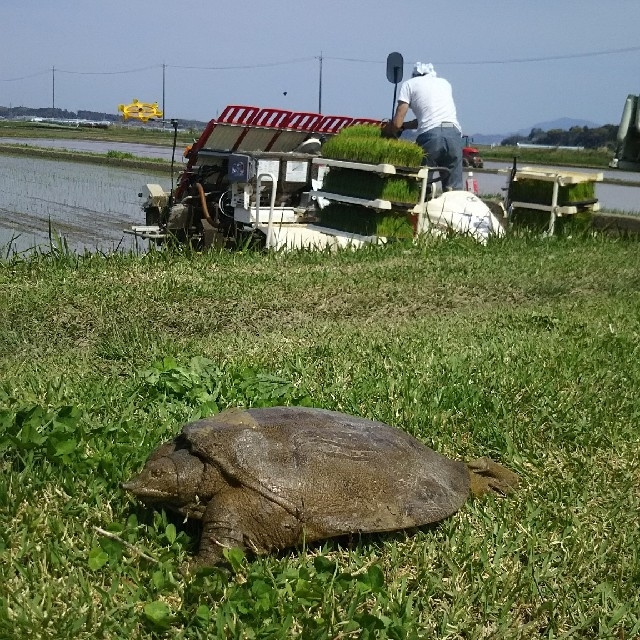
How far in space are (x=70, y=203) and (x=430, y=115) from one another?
8581 mm

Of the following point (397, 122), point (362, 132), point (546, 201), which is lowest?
point (546, 201)

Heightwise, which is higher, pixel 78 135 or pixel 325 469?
pixel 78 135

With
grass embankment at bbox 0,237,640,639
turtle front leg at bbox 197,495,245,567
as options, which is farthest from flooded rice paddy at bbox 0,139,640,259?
turtle front leg at bbox 197,495,245,567

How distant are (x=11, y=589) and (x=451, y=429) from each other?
1943 millimetres

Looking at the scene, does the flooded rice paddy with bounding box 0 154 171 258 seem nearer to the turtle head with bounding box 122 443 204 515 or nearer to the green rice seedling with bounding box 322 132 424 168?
the green rice seedling with bounding box 322 132 424 168

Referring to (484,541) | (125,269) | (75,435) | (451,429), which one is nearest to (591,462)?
(451,429)

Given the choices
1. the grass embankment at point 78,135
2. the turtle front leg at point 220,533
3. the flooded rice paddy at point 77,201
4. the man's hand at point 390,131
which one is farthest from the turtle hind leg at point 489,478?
the grass embankment at point 78,135

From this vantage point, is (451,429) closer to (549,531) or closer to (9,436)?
(549,531)

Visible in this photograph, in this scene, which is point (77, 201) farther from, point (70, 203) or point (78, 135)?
point (78, 135)

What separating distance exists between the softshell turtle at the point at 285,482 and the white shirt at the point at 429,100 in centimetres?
697

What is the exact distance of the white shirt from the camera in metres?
9.48

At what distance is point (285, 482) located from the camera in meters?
2.82

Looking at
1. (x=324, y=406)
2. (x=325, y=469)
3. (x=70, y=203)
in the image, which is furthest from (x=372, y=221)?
(x=70, y=203)

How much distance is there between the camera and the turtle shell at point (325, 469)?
9.20ft
